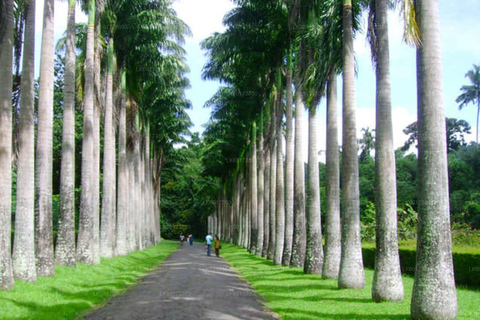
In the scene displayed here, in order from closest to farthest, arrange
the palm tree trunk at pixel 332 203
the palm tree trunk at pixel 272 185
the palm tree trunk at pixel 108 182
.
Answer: the palm tree trunk at pixel 332 203, the palm tree trunk at pixel 108 182, the palm tree trunk at pixel 272 185

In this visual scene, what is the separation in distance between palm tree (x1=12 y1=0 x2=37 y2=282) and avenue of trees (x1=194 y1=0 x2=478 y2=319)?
29.1 feet

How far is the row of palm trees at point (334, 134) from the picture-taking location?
10.5m

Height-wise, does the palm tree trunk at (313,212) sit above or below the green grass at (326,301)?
above

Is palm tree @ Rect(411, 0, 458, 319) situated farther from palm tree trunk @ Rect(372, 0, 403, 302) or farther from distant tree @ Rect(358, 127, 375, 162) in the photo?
distant tree @ Rect(358, 127, 375, 162)

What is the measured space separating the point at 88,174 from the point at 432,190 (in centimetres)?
1531

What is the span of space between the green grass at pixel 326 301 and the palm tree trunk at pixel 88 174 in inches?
283

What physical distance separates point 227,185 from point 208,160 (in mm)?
13729

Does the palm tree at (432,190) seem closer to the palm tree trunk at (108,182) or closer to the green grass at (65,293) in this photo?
the green grass at (65,293)

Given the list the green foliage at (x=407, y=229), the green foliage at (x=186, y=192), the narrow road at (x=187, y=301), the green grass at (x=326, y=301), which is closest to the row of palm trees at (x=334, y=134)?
the green grass at (x=326, y=301)

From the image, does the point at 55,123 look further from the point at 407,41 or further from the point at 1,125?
the point at 407,41

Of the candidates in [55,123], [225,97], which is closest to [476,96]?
[225,97]

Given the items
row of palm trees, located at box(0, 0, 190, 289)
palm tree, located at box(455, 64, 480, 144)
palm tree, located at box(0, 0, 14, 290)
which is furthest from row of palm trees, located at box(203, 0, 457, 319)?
palm tree, located at box(455, 64, 480, 144)

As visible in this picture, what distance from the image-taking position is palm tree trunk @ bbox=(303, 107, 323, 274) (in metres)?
19.8

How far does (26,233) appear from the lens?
14.6m
